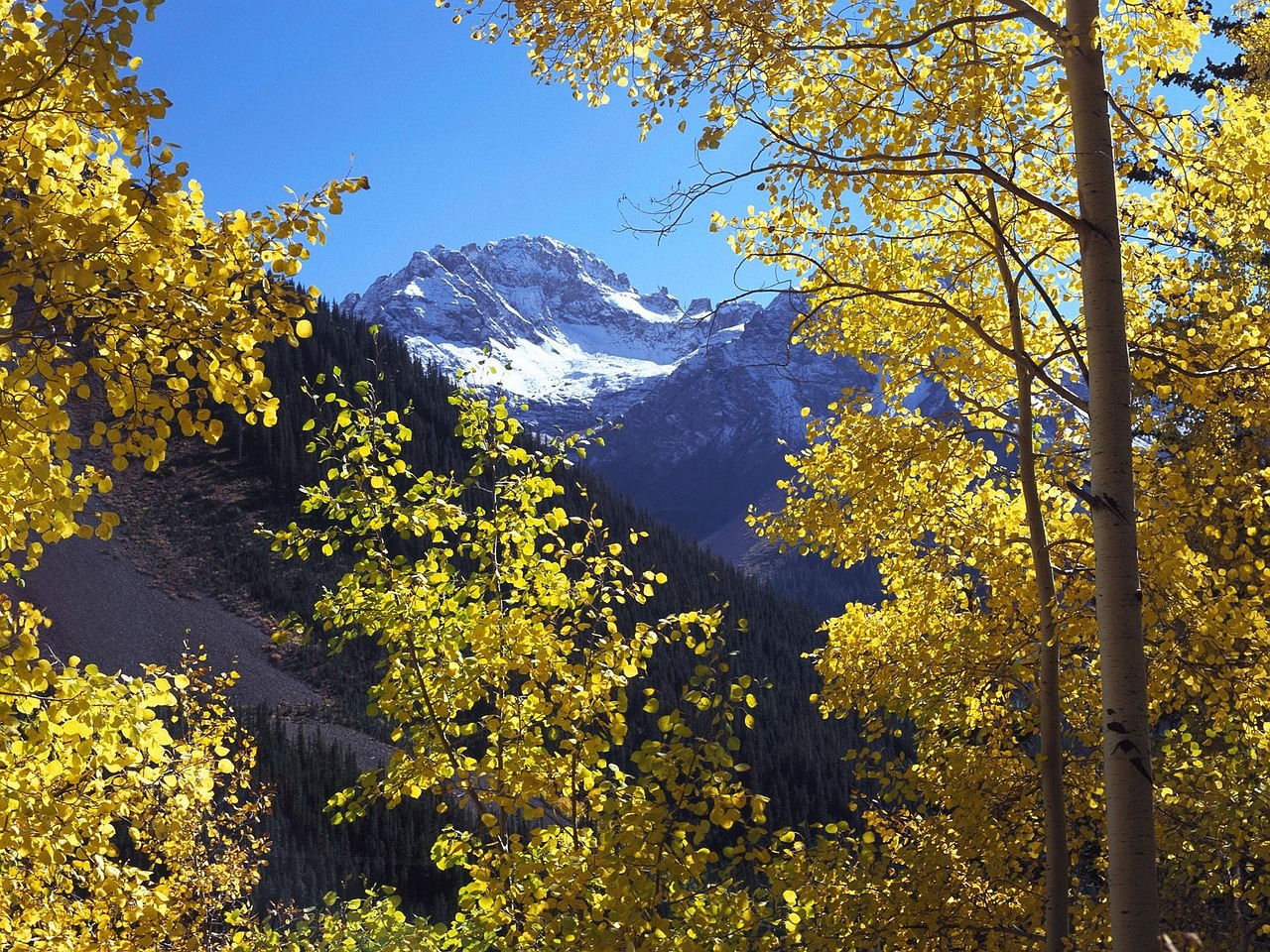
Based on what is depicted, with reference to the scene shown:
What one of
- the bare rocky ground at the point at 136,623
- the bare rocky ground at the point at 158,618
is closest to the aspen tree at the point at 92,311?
the bare rocky ground at the point at 158,618

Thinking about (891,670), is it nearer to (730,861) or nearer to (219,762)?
(730,861)

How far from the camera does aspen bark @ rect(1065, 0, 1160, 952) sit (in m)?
3.39

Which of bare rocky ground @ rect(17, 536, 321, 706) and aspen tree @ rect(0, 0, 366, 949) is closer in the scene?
aspen tree @ rect(0, 0, 366, 949)

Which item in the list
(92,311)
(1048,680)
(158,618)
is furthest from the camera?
(158,618)

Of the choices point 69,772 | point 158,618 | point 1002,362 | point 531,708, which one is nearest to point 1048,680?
point 1002,362

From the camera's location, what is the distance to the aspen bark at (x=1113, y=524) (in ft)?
11.1

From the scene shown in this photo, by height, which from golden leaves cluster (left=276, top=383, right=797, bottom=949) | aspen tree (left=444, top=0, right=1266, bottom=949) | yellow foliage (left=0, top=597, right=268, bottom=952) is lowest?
yellow foliage (left=0, top=597, right=268, bottom=952)

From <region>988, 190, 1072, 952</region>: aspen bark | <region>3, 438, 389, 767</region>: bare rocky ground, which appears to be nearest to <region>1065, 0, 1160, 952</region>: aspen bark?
<region>988, 190, 1072, 952</region>: aspen bark

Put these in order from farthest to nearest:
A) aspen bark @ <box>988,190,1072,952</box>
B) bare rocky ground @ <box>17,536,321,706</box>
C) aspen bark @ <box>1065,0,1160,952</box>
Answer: bare rocky ground @ <box>17,536,321,706</box> < aspen bark @ <box>988,190,1072,952</box> < aspen bark @ <box>1065,0,1160,952</box>

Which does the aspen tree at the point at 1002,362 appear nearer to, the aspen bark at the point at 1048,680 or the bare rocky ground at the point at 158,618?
the aspen bark at the point at 1048,680

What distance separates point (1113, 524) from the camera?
3.60 meters

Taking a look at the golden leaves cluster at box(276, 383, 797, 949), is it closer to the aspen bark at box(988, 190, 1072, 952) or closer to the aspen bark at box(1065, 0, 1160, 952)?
the aspen bark at box(1065, 0, 1160, 952)

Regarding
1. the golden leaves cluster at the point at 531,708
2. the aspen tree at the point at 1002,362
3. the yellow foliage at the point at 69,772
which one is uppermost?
the aspen tree at the point at 1002,362

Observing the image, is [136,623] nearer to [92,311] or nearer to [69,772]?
[69,772]
